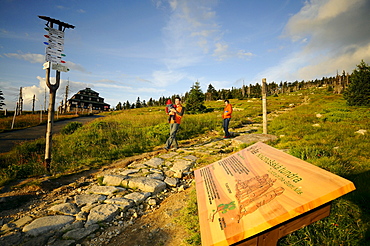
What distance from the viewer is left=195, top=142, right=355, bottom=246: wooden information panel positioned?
4.61 ft

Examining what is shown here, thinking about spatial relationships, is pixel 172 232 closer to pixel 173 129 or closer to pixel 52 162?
pixel 173 129

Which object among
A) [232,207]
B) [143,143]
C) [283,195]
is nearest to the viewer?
[283,195]

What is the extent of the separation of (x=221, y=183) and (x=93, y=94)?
228 ft

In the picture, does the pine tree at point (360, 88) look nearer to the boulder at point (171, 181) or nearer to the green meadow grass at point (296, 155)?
the green meadow grass at point (296, 155)

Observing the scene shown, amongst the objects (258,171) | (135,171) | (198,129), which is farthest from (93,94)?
(258,171)

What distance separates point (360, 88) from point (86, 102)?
68887mm

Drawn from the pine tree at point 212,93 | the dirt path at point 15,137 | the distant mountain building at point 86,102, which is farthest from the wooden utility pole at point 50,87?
the pine tree at point 212,93

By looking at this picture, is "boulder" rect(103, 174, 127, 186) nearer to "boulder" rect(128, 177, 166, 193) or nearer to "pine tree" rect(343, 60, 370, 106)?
"boulder" rect(128, 177, 166, 193)

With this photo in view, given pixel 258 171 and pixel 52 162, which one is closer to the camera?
pixel 258 171

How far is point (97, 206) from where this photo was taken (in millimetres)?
3584

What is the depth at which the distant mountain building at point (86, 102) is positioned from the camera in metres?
55.8

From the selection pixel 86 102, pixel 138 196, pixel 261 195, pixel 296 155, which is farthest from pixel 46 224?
pixel 86 102

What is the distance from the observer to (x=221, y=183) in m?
2.33

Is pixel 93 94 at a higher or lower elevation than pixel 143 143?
higher
